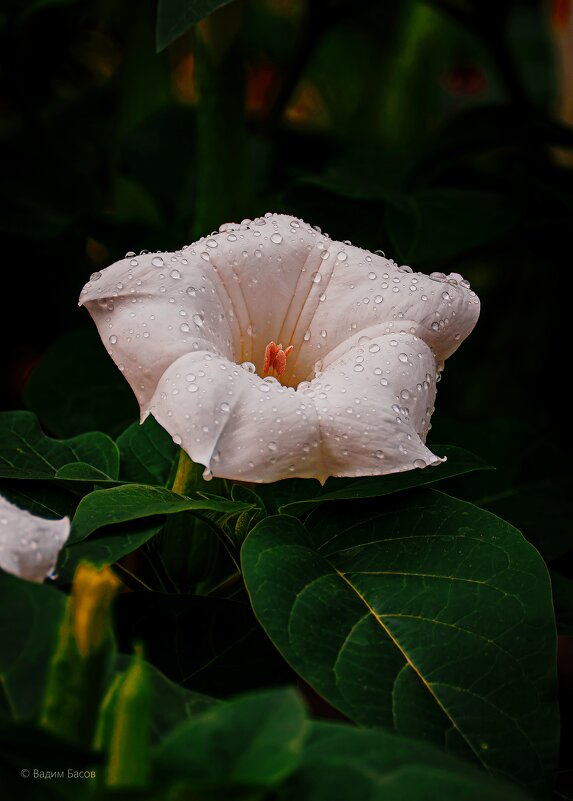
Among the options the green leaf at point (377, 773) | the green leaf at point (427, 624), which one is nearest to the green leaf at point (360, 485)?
the green leaf at point (427, 624)

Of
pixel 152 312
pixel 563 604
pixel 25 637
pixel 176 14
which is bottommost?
pixel 563 604

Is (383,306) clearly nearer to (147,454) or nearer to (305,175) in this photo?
(147,454)

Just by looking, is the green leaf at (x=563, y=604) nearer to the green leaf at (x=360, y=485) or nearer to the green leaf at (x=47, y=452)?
the green leaf at (x=360, y=485)

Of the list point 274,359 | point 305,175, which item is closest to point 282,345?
point 274,359

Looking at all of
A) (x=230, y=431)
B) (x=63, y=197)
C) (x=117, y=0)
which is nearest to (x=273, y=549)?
(x=230, y=431)

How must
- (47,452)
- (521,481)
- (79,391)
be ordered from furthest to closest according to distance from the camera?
(79,391), (521,481), (47,452)

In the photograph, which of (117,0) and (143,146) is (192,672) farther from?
(117,0)
